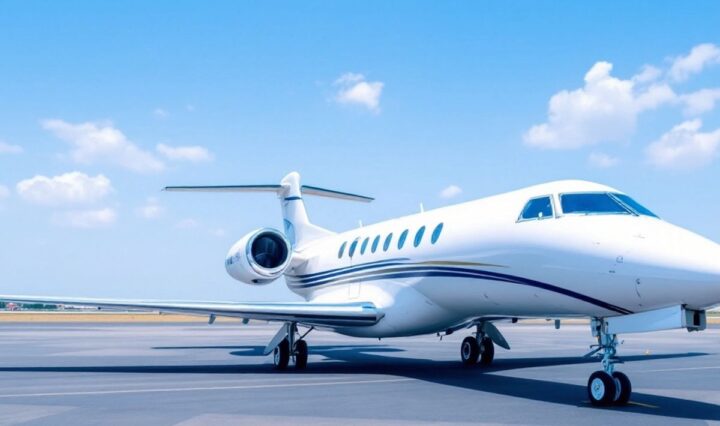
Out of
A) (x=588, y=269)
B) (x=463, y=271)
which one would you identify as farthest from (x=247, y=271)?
(x=588, y=269)

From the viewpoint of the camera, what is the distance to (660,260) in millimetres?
8477

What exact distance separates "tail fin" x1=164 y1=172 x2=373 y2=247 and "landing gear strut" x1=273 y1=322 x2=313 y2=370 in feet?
21.5

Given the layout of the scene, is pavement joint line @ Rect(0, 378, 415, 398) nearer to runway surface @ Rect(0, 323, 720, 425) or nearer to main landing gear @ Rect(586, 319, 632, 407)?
runway surface @ Rect(0, 323, 720, 425)

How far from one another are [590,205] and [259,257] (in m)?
9.95

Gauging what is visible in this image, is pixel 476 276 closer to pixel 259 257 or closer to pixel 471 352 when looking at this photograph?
pixel 471 352

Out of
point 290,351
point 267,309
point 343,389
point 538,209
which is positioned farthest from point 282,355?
point 538,209

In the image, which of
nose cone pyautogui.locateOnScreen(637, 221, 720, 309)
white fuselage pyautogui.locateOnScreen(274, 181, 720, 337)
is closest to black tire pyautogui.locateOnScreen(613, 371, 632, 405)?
white fuselage pyautogui.locateOnScreen(274, 181, 720, 337)

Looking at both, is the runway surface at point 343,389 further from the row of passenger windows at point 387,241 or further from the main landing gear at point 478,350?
the row of passenger windows at point 387,241

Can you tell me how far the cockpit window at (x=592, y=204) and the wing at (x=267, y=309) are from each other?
5156 mm

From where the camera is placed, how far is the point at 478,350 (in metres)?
15.9

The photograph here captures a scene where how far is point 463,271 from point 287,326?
484cm

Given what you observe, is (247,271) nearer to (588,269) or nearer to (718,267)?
(588,269)

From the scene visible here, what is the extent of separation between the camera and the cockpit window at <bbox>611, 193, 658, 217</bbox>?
988 centimetres

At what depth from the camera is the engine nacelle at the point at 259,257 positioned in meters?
17.1
